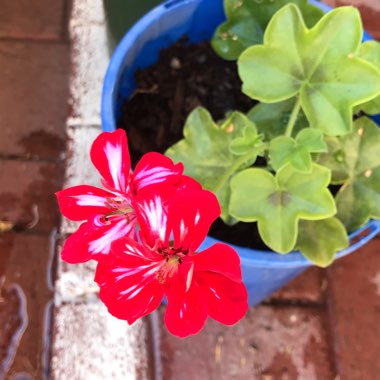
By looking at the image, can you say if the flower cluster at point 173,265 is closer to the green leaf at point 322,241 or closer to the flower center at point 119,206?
the flower center at point 119,206

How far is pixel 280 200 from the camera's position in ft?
2.52

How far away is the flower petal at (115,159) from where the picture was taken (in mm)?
536

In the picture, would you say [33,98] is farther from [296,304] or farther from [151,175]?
[151,175]

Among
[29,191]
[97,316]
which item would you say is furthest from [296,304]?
[29,191]

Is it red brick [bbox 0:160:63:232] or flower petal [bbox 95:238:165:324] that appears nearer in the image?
flower petal [bbox 95:238:165:324]

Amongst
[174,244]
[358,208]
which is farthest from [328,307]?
[174,244]

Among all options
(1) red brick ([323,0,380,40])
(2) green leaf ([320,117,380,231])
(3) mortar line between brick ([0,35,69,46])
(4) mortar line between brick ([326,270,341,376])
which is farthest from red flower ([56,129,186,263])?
(1) red brick ([323,0,380,40])

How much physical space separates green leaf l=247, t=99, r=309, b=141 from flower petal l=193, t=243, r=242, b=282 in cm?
39

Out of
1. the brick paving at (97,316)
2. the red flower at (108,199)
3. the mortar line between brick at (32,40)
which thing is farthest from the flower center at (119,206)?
the mortar line between brick at (32,40)

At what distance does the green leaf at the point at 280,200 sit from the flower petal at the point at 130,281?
0.91 ft

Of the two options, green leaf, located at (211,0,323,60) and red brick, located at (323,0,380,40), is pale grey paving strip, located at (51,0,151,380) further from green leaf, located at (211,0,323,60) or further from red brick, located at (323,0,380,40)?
red brick, located at (323,0,380,40)

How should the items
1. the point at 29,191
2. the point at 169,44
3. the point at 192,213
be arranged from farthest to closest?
the point at 29,191 < the point at 169,44 < the point at 192,213

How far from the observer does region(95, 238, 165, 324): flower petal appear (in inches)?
18.7

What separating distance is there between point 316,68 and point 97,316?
0.69 metres
